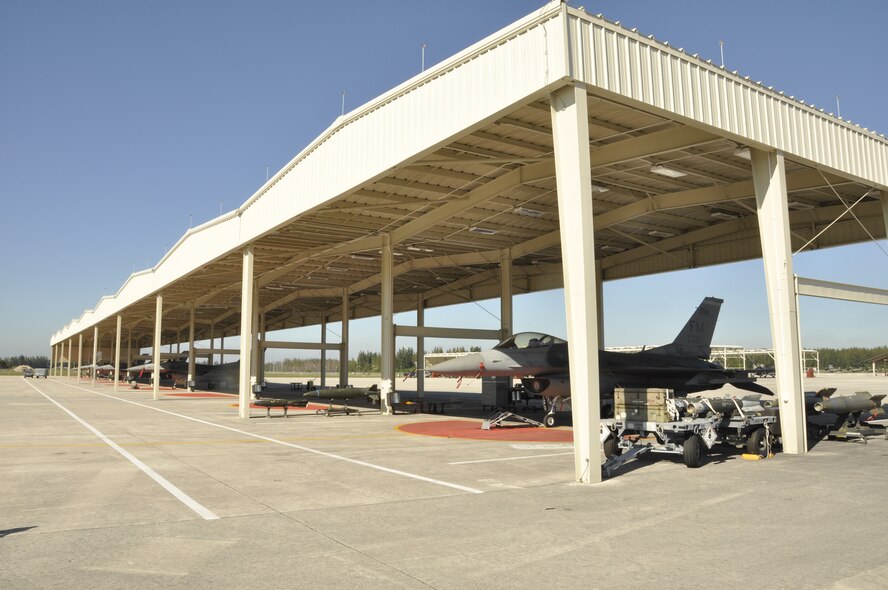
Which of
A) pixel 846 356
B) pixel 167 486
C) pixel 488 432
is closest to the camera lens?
pixel 167 486

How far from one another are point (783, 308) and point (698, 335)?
41.6ft

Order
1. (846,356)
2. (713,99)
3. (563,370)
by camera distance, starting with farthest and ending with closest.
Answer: (846,356) < (563,370) < (713,99)

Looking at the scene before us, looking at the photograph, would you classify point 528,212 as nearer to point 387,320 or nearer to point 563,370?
point 563,370

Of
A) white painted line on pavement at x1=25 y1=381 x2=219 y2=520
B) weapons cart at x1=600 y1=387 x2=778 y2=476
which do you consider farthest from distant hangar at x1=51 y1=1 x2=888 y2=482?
white painted line on pavement at x1=25 y1=381 x2=219 y2=520

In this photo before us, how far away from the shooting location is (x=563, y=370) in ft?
73.4

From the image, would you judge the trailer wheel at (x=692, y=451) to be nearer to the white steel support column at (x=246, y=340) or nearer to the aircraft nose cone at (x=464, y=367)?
the aircraft nose cone at (x=464, y=367)

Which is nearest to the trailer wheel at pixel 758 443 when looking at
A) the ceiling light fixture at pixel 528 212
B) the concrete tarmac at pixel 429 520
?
the concrete tarmac at pixel 429 520

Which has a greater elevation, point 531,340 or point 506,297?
point 506,297

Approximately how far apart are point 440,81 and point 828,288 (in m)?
11.3

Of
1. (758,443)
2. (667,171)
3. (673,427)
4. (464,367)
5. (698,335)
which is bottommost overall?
(758,443)

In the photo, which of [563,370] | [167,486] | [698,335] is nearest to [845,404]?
[563,370]

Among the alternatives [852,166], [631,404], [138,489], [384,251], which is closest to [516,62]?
[631,404]

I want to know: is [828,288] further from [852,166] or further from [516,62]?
[516,62]

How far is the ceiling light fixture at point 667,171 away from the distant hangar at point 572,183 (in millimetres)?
88
